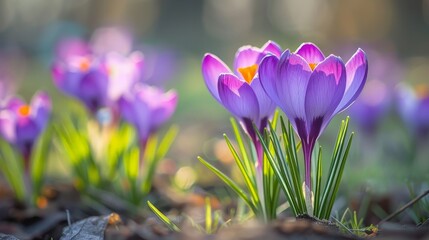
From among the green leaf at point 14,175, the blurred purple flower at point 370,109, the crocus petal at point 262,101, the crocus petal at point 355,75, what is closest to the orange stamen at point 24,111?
the green leaf at point 14,175

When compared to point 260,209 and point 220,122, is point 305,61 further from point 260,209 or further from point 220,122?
point 220,122

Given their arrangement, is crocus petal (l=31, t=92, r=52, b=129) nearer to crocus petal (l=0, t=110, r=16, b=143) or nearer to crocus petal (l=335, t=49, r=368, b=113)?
crocus petal (l=0, t=110, r=16, b=143)

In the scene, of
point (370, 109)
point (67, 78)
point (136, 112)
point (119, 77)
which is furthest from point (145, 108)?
point (370, 109)

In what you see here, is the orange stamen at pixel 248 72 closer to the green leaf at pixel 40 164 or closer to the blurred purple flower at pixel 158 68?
the green leaf at pixel 40 164

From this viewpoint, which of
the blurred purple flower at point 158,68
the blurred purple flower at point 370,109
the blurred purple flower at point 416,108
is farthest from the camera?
the blurred purple flower at point 158,68

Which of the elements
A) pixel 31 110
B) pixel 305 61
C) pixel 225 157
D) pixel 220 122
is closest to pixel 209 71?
pixel 305 61

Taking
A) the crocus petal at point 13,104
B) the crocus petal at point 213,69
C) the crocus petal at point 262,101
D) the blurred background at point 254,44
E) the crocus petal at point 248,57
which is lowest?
the blurred background at point 254,44

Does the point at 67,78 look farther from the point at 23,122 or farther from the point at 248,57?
the point at 248,57
